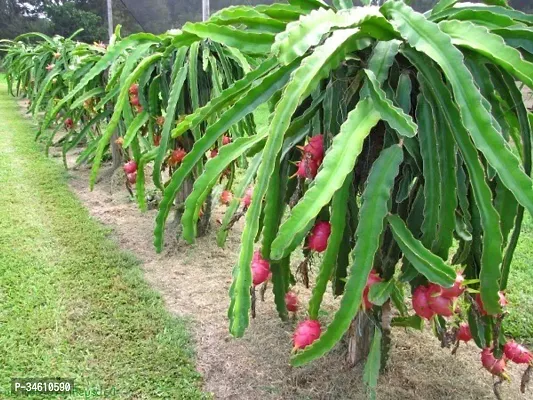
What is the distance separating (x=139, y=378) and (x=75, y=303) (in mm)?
643

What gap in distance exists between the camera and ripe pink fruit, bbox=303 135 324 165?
1262 mm

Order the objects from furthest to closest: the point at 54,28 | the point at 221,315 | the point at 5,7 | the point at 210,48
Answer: the point at 5,7
the point at 54,28
the point at 210,48
the point at 221,315

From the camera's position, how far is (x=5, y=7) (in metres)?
22.2

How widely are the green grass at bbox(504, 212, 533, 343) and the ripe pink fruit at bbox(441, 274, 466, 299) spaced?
2.27ft

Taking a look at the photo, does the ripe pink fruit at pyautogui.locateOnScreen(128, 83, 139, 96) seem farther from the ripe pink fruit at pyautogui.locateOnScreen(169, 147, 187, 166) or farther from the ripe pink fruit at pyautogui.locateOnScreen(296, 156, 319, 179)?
the ripe pink fruit at pyautogui.locateOnScreen(296, 156, 319, 179)

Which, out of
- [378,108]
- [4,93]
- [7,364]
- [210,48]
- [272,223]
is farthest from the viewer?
[4,93]

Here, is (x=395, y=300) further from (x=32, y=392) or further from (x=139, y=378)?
(x=32, y=392)

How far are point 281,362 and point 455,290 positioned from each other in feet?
2.82

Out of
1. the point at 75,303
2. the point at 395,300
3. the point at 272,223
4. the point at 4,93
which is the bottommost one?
the point at 4,93

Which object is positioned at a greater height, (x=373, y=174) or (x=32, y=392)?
(x=373, y=174)

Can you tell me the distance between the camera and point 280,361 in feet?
5.99

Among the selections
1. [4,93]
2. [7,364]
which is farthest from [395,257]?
[4,93]

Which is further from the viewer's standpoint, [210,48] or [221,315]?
[210,48]

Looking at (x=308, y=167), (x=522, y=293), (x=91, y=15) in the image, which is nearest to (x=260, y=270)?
(x=308, y=167)
